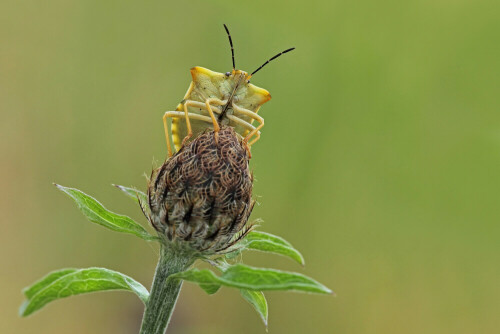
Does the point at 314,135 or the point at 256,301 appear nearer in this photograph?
the point at 256,301

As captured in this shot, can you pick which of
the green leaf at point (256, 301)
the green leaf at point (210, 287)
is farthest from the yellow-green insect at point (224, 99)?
the green leaf at point (210, 287)

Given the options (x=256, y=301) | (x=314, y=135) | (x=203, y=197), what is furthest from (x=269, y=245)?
(x=314, y=135)

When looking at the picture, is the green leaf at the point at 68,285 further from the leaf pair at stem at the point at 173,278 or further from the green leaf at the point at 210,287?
the green leaf at the point at 210,287

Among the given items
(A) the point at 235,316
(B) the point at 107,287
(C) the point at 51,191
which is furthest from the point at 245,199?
(C) the point at 51,191

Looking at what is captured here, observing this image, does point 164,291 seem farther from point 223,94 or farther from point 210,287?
point 223,94

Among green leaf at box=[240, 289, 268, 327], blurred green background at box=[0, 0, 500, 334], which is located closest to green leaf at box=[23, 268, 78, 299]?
green leaf at box=[240, 289, 268, 327]
